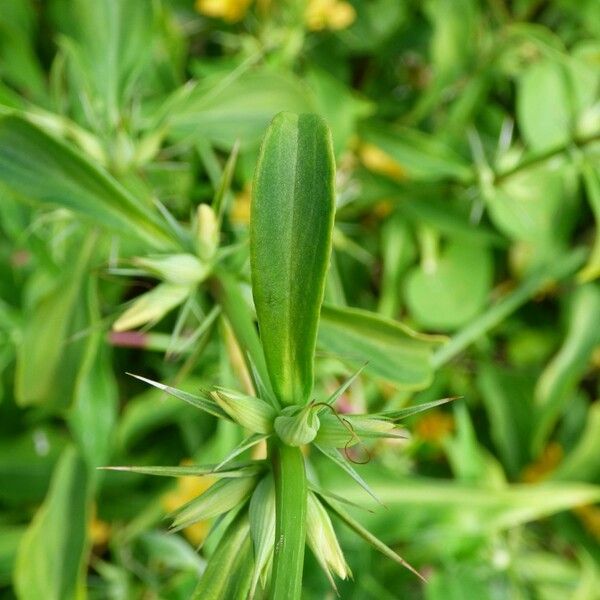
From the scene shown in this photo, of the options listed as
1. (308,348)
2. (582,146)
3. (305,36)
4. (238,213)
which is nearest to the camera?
(308,348)

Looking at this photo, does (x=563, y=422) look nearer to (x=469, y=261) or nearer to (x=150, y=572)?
(x=469, y=261)

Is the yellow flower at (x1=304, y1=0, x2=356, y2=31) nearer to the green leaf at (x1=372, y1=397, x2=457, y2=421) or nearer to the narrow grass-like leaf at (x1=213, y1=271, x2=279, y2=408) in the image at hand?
the narrow grass-like leaf at (x1=213, y1=271, x2=279, y2=408)

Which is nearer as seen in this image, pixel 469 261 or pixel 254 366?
pixel 254 366

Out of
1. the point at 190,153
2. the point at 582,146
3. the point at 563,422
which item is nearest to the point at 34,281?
the point at 190,153

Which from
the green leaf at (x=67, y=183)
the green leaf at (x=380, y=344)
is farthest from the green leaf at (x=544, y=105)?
the green leaf at (x=67, y=183)

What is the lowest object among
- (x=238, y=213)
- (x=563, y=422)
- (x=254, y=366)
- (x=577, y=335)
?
(x=563, y=422)

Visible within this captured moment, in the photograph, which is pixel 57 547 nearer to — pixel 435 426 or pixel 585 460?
pixel 435 426

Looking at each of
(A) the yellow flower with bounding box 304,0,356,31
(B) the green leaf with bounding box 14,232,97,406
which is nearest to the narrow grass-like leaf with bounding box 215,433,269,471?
(B) the green leaf with bounding box 14,232,97,406

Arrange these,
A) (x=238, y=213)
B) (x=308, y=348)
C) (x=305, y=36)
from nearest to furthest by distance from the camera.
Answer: (x=308, y=348)
(x=238, y=213)
(x=305, y=36)
